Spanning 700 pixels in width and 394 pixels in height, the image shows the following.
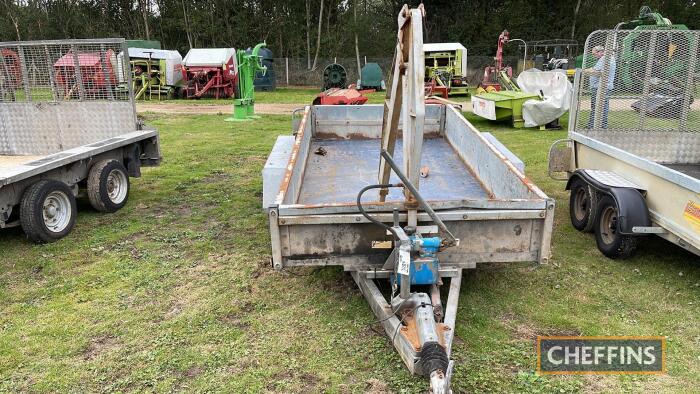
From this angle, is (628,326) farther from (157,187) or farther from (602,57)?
(157,187)

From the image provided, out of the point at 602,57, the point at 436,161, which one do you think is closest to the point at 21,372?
the point at 436,161

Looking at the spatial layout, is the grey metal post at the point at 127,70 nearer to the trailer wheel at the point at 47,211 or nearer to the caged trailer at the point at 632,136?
the trailer wheel at the point at 47,211

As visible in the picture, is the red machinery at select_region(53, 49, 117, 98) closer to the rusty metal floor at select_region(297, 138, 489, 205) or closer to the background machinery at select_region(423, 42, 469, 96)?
the rusty metal floor at select_region(297, 138, 489, 205)

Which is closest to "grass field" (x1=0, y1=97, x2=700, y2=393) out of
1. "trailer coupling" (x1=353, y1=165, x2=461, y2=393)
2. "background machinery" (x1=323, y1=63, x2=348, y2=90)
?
"trailer coupling" (x1=353, y1=165, x2=461, y2=393)

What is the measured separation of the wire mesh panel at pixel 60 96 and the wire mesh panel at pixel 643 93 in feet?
17.5

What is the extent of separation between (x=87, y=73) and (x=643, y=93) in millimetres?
6487

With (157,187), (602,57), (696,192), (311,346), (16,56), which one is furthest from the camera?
(157,187)

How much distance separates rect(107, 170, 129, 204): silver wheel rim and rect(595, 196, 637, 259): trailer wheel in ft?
17.1

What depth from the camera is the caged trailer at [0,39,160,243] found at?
226 inches

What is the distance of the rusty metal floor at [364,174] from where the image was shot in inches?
195

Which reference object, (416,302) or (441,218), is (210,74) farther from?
(416,302)

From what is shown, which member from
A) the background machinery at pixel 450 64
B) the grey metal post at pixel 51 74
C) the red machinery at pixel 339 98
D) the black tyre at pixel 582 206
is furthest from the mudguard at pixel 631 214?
the background machinery at pixel 450 64

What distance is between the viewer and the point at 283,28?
33906 millimetres

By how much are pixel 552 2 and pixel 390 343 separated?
3528cm
